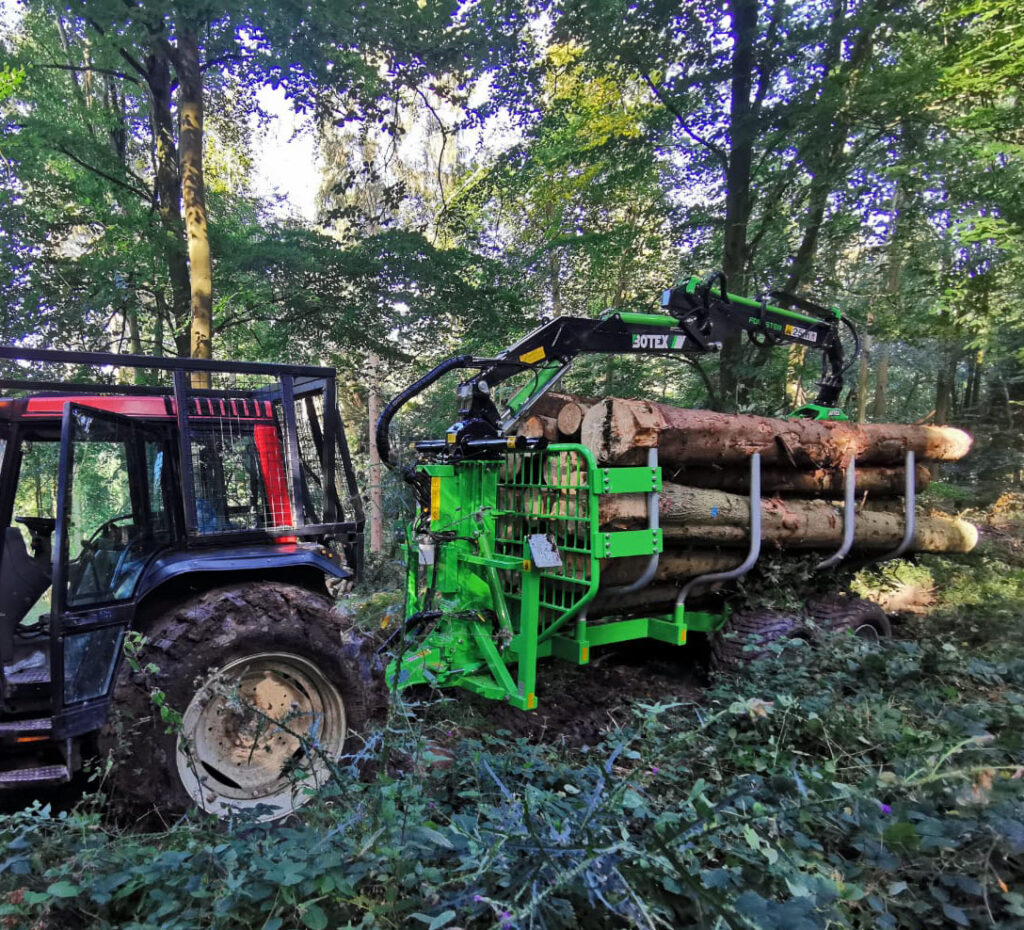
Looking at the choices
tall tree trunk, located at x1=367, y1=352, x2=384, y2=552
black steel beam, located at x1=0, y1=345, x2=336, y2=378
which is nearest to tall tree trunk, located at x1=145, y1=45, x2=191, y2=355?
tall tree trunk, located at x1=367, y1=352, x2=384, y2=552

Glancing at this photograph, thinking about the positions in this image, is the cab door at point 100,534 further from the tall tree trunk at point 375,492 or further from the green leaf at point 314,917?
the tall tree trunk at point 375,492

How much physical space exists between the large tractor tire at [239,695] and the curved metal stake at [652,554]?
1.65m

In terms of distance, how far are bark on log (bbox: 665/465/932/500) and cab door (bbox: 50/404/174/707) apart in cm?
337

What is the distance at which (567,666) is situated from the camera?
4934 millimetres

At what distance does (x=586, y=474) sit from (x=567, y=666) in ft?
6.07

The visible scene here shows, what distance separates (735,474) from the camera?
16.2ft

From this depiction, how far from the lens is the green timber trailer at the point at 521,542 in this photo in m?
3.95

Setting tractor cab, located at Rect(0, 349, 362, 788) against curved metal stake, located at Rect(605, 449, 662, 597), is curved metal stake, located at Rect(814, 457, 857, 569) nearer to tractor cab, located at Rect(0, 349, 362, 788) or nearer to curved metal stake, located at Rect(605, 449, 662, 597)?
→ curved metal stake, located at Rect(605, 449, 662, 597)

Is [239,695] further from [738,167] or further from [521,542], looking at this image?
[738,167]

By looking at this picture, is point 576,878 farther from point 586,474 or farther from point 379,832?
point 586,474

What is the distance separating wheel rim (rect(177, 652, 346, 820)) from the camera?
9.69ft

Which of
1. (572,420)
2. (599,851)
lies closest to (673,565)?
(572,420)

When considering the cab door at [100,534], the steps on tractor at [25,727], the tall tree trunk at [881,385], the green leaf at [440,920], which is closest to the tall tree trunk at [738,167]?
the cab door at [100,534]

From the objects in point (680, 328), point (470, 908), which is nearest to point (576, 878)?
point (470, 908)
